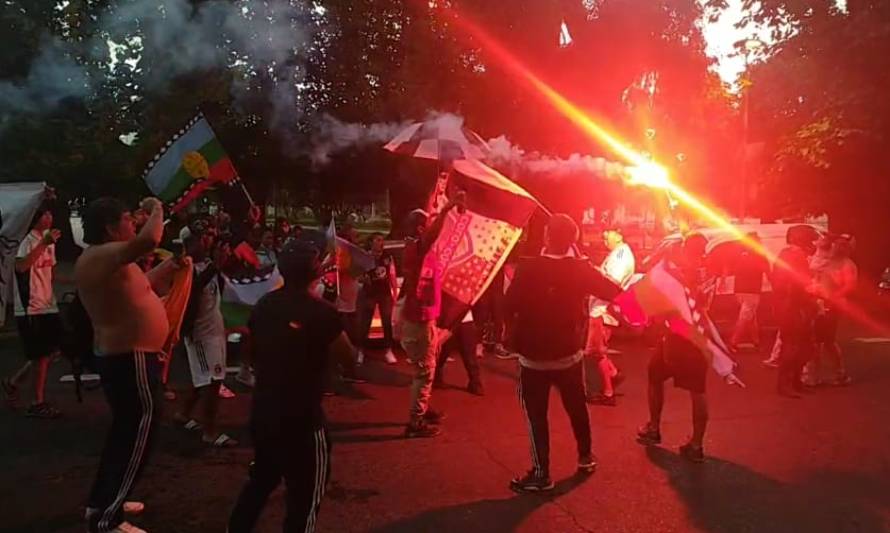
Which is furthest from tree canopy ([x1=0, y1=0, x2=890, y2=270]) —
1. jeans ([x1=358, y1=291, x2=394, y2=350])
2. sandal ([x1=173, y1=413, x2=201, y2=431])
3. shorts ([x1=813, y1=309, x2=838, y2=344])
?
shorts ([x1=813, y1=309, x2=838, y2=344])

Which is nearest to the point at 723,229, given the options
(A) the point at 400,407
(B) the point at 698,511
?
(A) the point at 400,407

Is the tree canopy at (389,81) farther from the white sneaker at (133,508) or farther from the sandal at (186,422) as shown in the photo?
the white sneaker at (133,508)

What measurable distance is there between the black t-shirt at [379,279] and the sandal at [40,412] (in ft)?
12.2

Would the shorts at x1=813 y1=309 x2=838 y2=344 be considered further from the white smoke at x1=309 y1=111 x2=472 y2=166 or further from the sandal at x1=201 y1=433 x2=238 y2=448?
the sandal at x1=201 y1=433 x2=238 y2=448

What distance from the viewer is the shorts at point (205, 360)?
20.8 feet

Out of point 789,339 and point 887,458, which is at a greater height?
point 789,339

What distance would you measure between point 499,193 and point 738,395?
3676 mm

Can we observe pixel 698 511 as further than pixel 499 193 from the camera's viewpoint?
No

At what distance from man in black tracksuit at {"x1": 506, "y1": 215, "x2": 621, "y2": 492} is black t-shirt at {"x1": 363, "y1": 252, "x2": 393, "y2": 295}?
433cm

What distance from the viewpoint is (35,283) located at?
7.32 m

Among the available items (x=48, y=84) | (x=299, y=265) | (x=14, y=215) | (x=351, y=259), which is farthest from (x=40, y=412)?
(x=299, y=265)

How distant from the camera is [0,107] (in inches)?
323

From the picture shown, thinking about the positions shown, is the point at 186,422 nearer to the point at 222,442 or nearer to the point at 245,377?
the point at 222,442

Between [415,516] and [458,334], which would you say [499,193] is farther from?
[415,516]
